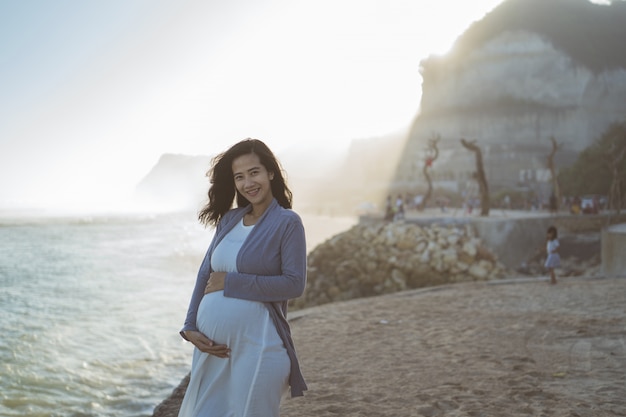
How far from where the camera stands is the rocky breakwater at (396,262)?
1429cm

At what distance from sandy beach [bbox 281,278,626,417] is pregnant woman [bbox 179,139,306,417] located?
202 cm

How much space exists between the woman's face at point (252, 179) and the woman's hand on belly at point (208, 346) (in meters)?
0.58

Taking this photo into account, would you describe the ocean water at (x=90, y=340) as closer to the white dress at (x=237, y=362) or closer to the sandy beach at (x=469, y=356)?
the sandy beach at (x=469, y=356)

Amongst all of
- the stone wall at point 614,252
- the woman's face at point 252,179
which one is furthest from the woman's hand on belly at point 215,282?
the stone wall at point 614,252

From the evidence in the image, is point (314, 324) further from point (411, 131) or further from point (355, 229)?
point (411, 131)

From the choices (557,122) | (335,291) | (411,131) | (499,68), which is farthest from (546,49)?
(335,291)

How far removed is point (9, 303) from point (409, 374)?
11791mm

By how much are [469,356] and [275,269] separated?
377 cm

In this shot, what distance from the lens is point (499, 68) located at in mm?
A: 79500

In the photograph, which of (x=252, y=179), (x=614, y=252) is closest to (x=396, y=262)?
(x=614, y=252)

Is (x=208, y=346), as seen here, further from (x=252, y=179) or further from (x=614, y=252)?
(x=614, y=252)

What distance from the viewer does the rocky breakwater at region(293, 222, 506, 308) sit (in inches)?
563

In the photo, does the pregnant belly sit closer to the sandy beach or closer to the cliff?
the sandy beach

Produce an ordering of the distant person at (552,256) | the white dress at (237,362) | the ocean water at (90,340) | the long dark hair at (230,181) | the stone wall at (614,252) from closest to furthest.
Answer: the white dress at (237,362)
the long dark hair at (230,181)
the ocean water at (90,340)
the distant person at (552,256)
the stone wall at (614,252)
